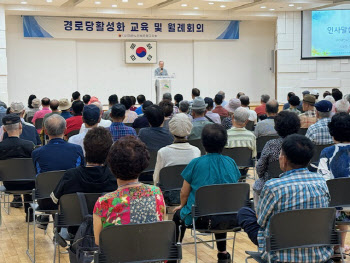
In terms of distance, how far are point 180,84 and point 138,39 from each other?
2276mm

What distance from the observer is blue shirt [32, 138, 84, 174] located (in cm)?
477

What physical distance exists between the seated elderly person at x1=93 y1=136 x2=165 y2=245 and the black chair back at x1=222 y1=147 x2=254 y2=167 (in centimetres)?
303

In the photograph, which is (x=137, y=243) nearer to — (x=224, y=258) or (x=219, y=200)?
(x=219, y=200)

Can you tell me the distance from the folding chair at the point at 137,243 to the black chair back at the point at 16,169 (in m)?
2.76

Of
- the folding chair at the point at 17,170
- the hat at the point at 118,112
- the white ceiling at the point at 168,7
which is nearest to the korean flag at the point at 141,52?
the white ceiling at the point at 168,7

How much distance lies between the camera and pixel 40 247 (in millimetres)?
5227

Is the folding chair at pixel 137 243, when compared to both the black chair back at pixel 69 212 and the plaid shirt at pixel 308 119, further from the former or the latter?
the plaid shirt at pixel 308 119

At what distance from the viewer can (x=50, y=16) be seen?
17.0m

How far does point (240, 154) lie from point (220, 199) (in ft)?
6.45

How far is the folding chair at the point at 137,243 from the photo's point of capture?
2.78 metres

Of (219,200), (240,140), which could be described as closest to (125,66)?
(240,140)

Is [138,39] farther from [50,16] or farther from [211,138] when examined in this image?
[211,138]

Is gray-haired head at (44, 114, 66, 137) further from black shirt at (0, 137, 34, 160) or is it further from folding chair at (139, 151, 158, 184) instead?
folding chair at (139, 151, 158, 184)

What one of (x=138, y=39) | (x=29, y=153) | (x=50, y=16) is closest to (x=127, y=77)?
(x=138, y=39)
